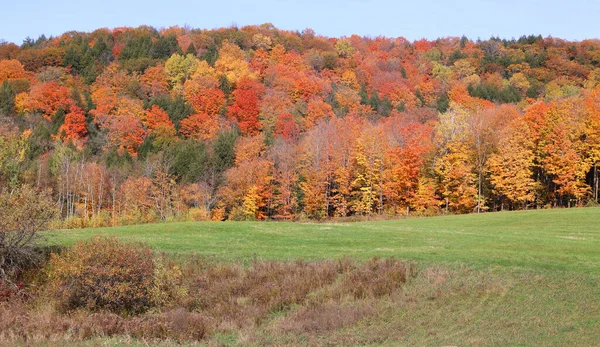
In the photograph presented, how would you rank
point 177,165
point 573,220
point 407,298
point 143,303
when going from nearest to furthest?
point 407,298 → point 143,303 → point 573,220 → point 177,165

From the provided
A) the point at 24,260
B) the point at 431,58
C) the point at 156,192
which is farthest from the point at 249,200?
the point at 431,58

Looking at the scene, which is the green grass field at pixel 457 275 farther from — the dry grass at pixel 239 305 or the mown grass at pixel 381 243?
the dry grass at pixel 239 305

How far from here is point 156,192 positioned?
75250 mm

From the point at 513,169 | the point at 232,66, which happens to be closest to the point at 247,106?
the point at 232,66

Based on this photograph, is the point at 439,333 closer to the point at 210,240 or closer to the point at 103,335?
the point at 103,335

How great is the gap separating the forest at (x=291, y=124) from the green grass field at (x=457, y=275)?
33.6ft

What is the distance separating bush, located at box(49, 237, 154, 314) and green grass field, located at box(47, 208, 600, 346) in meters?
4.52

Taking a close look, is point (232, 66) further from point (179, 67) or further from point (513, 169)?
point (513, 169)

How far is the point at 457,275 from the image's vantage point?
21047mm

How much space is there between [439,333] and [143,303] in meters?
10.9

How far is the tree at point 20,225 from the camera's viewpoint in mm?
24188

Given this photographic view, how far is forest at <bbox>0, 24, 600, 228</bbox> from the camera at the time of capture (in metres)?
61.5

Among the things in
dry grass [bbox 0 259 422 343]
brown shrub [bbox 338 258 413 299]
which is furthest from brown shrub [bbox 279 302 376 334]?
brown shrub [bbox 338 258 413 299]

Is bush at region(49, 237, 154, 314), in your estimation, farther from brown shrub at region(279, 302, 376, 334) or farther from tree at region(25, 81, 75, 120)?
tree at region(25, 81, 75, 120)
